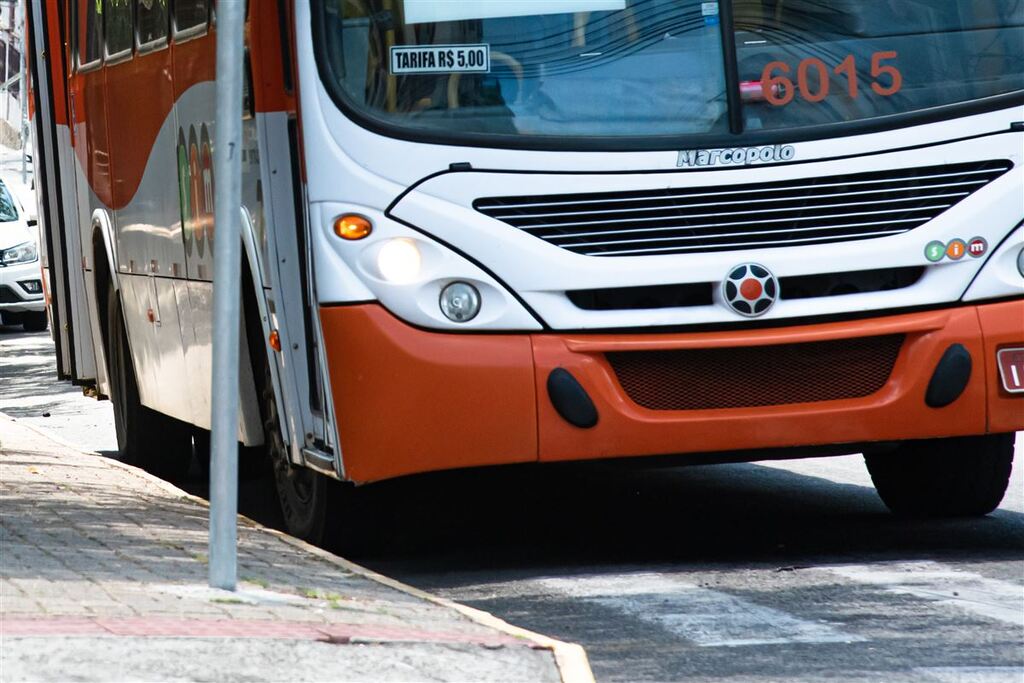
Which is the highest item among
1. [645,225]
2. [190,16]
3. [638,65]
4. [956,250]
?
[190,16]

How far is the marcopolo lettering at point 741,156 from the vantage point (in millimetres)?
8141

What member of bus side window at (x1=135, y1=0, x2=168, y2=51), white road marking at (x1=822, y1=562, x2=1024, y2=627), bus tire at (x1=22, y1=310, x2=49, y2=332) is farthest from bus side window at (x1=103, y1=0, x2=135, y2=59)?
bus tire at (x1=22, y1=310, x2=49, y2=332)

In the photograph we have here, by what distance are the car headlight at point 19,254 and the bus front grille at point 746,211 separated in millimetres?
21019

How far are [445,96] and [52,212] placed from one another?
6.66 m

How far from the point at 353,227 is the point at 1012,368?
2397 mm

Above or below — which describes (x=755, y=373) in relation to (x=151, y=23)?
below

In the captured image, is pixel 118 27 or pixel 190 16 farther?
pixel 118 27

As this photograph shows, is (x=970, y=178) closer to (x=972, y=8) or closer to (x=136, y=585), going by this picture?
(x=972, y=8)

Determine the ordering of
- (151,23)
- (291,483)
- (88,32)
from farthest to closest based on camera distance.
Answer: (88,32) → (151,23) → (291,483)

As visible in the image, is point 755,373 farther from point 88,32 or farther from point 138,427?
point 88,32

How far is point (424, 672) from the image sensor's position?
19.3 ft

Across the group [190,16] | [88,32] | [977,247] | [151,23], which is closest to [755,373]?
[977,247]

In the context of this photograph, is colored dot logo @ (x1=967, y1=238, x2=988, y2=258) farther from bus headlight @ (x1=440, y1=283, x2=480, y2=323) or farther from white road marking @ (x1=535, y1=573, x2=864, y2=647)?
bus headlight @ (x1=440, y1=283, x2=480, y2=323)

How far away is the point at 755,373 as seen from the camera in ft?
26.9
